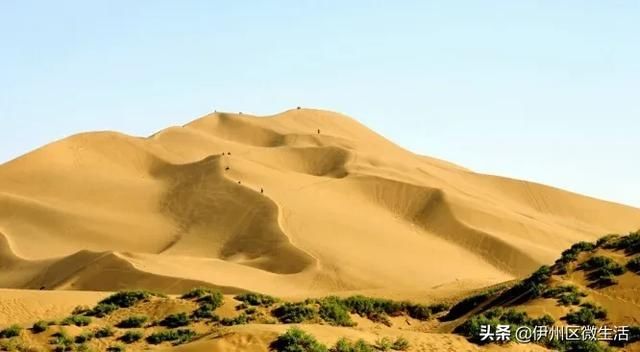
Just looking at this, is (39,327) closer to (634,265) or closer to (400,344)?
(400,344)

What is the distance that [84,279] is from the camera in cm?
3578

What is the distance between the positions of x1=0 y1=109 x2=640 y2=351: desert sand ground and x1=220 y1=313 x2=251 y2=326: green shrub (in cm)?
699

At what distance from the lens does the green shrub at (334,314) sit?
21.9m

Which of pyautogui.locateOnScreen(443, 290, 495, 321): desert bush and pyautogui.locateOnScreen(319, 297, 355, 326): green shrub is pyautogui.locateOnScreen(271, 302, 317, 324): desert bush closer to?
pyautogui.locateOnScreen(319, 297, 355, 326): green shrub

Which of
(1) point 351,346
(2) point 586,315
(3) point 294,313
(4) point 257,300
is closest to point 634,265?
(2) point 586,315

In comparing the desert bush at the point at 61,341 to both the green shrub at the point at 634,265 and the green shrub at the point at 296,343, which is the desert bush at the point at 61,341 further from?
the green shrub at the point at 634,265

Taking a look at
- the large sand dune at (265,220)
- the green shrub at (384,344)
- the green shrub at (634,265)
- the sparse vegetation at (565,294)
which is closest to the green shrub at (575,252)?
the green shrub at (634,265)

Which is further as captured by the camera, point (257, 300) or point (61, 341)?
point (257, 300)

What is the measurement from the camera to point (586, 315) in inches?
797

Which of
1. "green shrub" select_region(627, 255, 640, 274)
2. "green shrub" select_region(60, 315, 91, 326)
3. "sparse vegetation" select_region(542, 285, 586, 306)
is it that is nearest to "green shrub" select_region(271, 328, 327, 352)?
"green shrub" select_region(60, 315, 91, 326)

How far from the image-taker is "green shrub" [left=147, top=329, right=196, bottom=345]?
62.8ft

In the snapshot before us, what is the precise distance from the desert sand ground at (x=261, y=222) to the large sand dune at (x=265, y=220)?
4.4 inches

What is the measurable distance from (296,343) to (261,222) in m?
29.6

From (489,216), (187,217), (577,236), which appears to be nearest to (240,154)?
(187,217)
